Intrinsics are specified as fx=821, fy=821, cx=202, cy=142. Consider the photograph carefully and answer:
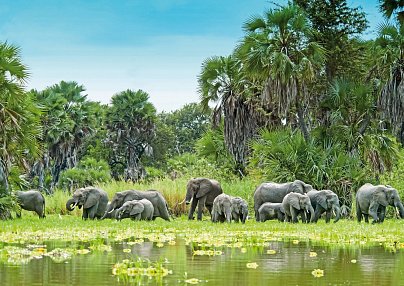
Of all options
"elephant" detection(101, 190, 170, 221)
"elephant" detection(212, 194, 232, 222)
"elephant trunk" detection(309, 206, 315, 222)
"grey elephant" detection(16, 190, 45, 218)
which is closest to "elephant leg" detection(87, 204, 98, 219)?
"elephant" detection(101, 190, 170, 221)

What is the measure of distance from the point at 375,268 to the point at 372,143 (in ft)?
67.9

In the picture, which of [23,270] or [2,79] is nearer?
[23,270]

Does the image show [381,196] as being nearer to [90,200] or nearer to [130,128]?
[90,200]

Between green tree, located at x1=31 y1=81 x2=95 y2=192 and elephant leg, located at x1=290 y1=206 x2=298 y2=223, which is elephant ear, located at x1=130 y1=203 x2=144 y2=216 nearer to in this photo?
elephant leg, located at x1=290 y1=206 x2=298 y2=223

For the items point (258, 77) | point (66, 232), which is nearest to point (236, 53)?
point (258, 77)

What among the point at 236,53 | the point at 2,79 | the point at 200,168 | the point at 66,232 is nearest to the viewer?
the point at 66,232

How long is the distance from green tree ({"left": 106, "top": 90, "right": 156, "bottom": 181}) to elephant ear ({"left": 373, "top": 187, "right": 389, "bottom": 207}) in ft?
124

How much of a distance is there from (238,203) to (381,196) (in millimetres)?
3872

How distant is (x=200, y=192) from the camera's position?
25.8 m

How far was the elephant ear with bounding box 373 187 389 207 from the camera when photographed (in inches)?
870

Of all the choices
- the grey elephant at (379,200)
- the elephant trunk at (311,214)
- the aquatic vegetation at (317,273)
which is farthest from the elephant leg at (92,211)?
the aquatic vegetation at (317,273)

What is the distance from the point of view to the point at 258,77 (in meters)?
30.6

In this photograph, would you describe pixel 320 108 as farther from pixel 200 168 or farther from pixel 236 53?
pixel 200 168

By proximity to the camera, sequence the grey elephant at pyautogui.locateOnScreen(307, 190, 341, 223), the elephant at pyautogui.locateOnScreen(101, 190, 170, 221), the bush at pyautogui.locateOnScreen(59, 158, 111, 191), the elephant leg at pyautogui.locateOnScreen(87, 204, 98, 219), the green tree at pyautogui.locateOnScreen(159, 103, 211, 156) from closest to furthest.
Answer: the grey elephant at pyautogui.locateOnScreen(307, 190, 341, 223) → the elephant at pyautogui.locateOnScreen(101, 190, 170, 221) → the elephant leg at pyautogui.locateOnScreen(87, 204, 98, 219) → the bush at pyautogui.locateOnScreen(59, 158, 111, 191) → the green tree at pyautogui.locateOnScreen(159, 103, 211, 156)
